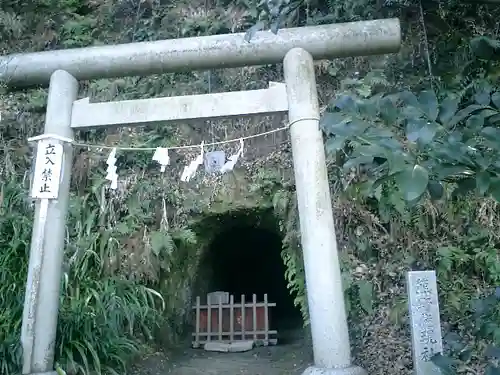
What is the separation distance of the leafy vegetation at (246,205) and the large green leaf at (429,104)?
1859 mm

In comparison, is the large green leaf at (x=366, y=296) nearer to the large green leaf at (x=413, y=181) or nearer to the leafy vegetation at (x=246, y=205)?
the leafy vegetation at (x=246, y=205)

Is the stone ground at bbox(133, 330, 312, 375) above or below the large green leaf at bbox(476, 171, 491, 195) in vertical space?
below

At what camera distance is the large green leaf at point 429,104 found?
181 centimetres

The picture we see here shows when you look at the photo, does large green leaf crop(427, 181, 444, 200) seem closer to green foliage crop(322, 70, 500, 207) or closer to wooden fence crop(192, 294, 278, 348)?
green foliage crop(322, 70, 500, 207)

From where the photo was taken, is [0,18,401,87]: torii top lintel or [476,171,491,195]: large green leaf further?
[0,18,401,87]: torii top lintel

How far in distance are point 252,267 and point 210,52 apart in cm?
630

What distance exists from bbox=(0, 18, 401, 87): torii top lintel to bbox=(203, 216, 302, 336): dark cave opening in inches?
112

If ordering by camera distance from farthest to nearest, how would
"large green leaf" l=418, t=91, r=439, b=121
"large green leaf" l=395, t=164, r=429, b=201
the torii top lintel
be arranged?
1. the torii top lintel
2. "large green leaf" l=418, t=91, r=439, b=121
3. "large green leaf" l=395, t=164, r=429, b=201

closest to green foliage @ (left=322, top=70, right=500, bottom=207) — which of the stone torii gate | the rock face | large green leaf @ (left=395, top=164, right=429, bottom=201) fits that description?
large green leaf @ (left=395, top=164, right=429, bottom=201)

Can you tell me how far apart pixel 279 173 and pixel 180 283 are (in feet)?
6.72

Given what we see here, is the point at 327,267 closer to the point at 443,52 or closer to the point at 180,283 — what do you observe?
the point at 180,283

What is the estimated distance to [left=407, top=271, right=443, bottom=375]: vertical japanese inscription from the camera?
404cm

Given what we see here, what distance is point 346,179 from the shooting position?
627 centimetres

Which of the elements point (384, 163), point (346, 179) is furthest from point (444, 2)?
point (384, 163)
